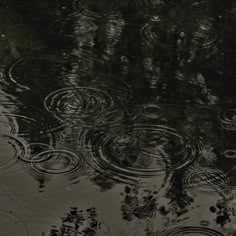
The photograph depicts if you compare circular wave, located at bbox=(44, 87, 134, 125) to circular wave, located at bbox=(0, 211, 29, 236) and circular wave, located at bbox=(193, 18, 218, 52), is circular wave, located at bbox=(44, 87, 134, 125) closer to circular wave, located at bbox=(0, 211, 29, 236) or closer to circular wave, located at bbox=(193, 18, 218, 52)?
circular wave, located at bbox=(0, 211, 29, 236)

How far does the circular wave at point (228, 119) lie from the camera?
2689 mm

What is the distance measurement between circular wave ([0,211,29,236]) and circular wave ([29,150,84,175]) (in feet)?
0.88

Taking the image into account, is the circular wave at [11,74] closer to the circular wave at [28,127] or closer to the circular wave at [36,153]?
the circular wave at [28,127]

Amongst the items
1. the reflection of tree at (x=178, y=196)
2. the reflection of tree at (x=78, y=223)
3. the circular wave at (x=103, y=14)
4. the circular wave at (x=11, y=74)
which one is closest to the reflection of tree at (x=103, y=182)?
the reflection of tree at (x=78, y=223)

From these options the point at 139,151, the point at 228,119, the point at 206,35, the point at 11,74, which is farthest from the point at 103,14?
the point at 139,151

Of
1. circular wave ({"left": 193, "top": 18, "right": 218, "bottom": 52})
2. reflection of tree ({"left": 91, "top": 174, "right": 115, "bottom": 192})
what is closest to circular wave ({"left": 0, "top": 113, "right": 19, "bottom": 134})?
reflection of tree ({"left": 91, "top": 174, "right": 115, "bottom": 192})

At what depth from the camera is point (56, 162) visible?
238cm

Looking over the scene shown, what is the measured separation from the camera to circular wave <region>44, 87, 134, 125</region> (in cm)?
269

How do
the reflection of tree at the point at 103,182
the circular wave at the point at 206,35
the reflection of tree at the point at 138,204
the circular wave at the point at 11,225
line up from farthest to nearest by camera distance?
the circular wave at the point at 206,35 → the reflection of tree at the point at 103,182 → the reflection of tree at the point at 138,204 → the circular wave at the point at 11,225

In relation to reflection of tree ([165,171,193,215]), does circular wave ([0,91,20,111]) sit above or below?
above

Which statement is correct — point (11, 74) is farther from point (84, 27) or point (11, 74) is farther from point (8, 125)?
point (84, 27)

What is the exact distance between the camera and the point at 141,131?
262 centimetres

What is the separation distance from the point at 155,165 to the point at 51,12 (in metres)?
1.65

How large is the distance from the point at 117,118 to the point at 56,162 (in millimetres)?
454
